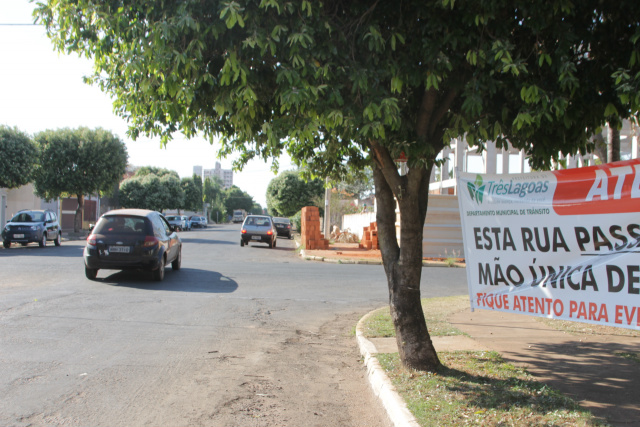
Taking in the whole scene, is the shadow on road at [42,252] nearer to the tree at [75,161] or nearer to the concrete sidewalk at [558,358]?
the tree at [75,161]

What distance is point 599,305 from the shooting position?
4324mm

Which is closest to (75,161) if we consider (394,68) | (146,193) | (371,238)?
(371,238)

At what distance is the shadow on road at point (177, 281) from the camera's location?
37.0 feet

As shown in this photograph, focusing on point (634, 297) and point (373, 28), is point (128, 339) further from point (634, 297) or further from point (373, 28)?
point (634, 297)

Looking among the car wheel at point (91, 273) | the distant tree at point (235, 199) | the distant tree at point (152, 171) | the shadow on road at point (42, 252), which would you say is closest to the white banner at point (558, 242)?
the car wheel at point (91, 273)

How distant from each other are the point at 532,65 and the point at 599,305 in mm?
2286

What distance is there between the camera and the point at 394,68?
4785mm

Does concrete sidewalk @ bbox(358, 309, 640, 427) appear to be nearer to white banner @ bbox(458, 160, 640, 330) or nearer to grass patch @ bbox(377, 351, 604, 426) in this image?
grass patch @ bbox(377, 351, 604, 426)

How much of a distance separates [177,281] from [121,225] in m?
1.82

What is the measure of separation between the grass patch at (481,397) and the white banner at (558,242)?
0.72 m

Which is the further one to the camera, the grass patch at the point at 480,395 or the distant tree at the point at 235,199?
the distant tree at the point at 235,199

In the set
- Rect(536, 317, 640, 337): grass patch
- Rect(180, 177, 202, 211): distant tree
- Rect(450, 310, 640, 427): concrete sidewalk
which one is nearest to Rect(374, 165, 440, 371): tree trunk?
Rect(450, 310, 640, 427): concrete sidewalk

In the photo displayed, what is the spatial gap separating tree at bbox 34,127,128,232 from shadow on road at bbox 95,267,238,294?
1050 inches

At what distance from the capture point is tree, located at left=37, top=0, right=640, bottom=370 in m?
4.43
